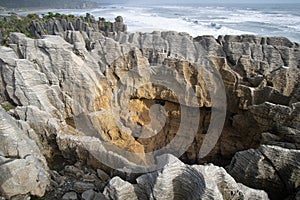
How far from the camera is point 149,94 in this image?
12062 millimetres

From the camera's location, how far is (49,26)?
2483 cm

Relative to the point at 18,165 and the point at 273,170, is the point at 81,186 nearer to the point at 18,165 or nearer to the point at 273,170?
the point at 18,165

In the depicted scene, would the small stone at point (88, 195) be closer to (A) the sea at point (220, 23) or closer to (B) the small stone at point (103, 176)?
(B) the small stone at point (103, 176)

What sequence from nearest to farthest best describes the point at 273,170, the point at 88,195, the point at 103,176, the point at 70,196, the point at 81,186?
the point at 273,170, the point at 88,195, the point at 70,196, the point at 81,186, the point at 103,176

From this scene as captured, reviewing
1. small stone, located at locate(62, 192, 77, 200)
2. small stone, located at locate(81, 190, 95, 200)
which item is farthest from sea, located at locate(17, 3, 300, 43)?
small stone, located at locate(81, 190, 95, 200)

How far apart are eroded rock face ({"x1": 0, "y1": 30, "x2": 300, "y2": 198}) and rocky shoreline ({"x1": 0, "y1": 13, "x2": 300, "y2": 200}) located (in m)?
0.04

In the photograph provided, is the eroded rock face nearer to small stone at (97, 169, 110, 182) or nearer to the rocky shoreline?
the rocky shoreline

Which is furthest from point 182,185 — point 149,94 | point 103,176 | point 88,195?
point 149,94

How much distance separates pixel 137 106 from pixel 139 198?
7520 millimetres

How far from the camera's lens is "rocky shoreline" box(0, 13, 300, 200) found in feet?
17.6

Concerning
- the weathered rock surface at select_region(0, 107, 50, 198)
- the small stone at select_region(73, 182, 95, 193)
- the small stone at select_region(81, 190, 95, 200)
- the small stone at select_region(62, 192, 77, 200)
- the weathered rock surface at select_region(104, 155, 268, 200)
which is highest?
the weathered rock surface at select_region(104, 155, 268, 200)

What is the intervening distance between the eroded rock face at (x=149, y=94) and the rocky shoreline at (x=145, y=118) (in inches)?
1.7

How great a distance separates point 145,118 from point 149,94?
47.6 inches

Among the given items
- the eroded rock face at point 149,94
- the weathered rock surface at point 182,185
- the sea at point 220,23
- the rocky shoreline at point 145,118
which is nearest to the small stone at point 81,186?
the rocky shoreline at point 145,118
